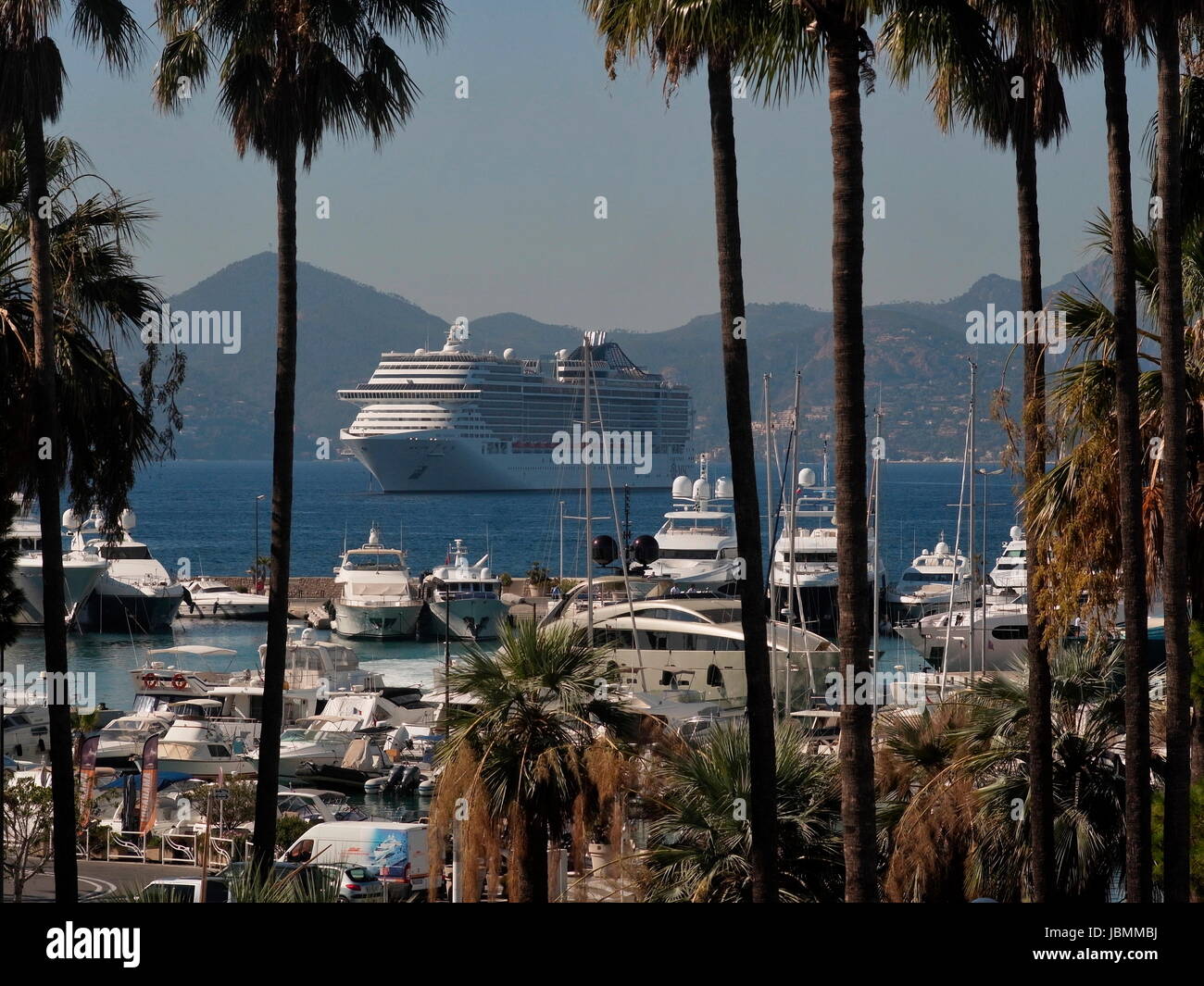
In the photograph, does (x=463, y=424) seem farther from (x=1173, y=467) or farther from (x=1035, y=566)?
(x=1173, y=467)

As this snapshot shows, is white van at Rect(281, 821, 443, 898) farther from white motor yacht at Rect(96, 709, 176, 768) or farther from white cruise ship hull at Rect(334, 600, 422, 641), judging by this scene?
white cruise ship hull at Rect(334, 600, 422, 641)

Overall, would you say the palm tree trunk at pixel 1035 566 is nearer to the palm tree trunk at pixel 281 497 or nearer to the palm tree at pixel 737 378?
the palm tree at pixel 737 378

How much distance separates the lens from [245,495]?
568ft

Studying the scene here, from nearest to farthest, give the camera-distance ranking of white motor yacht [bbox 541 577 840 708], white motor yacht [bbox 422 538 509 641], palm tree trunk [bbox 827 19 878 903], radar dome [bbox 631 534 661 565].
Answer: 1. palm tree trunk [bbox 827 19 878 903]
2. white motor yacht [bbox 541 577 840 708]
3. radar dome [bbox 631 534 661 565]
4. white motor yacht [bbox 422 538 509 641]

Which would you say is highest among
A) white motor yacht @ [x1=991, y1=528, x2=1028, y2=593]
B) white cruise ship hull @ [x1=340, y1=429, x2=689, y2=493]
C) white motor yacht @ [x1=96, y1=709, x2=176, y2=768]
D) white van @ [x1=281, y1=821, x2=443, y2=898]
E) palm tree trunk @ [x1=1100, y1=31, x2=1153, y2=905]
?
white cruise ship hull @ [x1=340, y1=429, x2=689, y2=493]

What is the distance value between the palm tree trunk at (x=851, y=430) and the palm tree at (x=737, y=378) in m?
0.74

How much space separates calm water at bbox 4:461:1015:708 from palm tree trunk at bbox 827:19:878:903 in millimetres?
36460

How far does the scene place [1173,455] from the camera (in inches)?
354

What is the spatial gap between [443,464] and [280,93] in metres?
134

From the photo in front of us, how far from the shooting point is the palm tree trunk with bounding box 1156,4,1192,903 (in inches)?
350

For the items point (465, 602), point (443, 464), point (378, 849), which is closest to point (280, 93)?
point (378, 849)

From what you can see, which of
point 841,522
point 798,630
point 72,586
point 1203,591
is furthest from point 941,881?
point 72,586

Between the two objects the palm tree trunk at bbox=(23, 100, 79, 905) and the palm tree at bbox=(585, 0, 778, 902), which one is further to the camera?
the palm tree trunk at bbox=(23, 100, 79, 905)

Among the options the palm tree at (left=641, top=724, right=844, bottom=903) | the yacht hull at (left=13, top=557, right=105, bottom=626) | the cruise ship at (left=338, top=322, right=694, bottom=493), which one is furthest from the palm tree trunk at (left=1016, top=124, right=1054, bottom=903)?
the cruise ship at (left=338, top=322, right=694, bottom=493)
